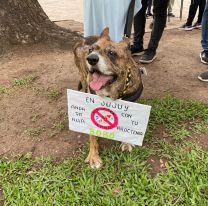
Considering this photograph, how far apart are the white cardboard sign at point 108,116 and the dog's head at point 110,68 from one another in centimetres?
9

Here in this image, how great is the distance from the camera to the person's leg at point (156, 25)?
3.86m

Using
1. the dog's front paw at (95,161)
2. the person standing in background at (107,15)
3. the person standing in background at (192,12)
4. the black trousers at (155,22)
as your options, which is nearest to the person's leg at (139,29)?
the black trousers at (155,22)

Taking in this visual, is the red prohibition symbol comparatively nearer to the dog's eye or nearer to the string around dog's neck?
the string around dog's neck

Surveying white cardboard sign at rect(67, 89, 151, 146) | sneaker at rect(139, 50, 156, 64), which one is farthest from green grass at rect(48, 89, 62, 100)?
sneaker at rect(139, 50, 156, 64)

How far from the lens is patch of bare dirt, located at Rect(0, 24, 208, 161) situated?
295 cm

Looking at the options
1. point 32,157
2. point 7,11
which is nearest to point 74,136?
point 32,157

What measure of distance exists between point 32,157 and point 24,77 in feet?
5.23

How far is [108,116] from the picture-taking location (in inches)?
96.1

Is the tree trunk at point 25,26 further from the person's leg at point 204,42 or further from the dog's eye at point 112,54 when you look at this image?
the dog's eye at point 112,54

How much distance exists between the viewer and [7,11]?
446cm

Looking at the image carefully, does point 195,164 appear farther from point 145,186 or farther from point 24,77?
point 24,77

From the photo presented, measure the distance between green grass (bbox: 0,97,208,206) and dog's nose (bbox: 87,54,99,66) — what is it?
97cm

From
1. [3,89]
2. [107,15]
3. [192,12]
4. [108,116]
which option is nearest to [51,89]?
[3,89]

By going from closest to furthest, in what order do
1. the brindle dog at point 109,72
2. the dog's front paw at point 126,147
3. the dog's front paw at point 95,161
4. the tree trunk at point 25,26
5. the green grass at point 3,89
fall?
1. the brindle dog at point 109,72
2. the dog's front paw at point 95,161
3. the dog's front paw at point 126,147
4. the green grass at point 3,89
5. the tree trunk at point 25,26
